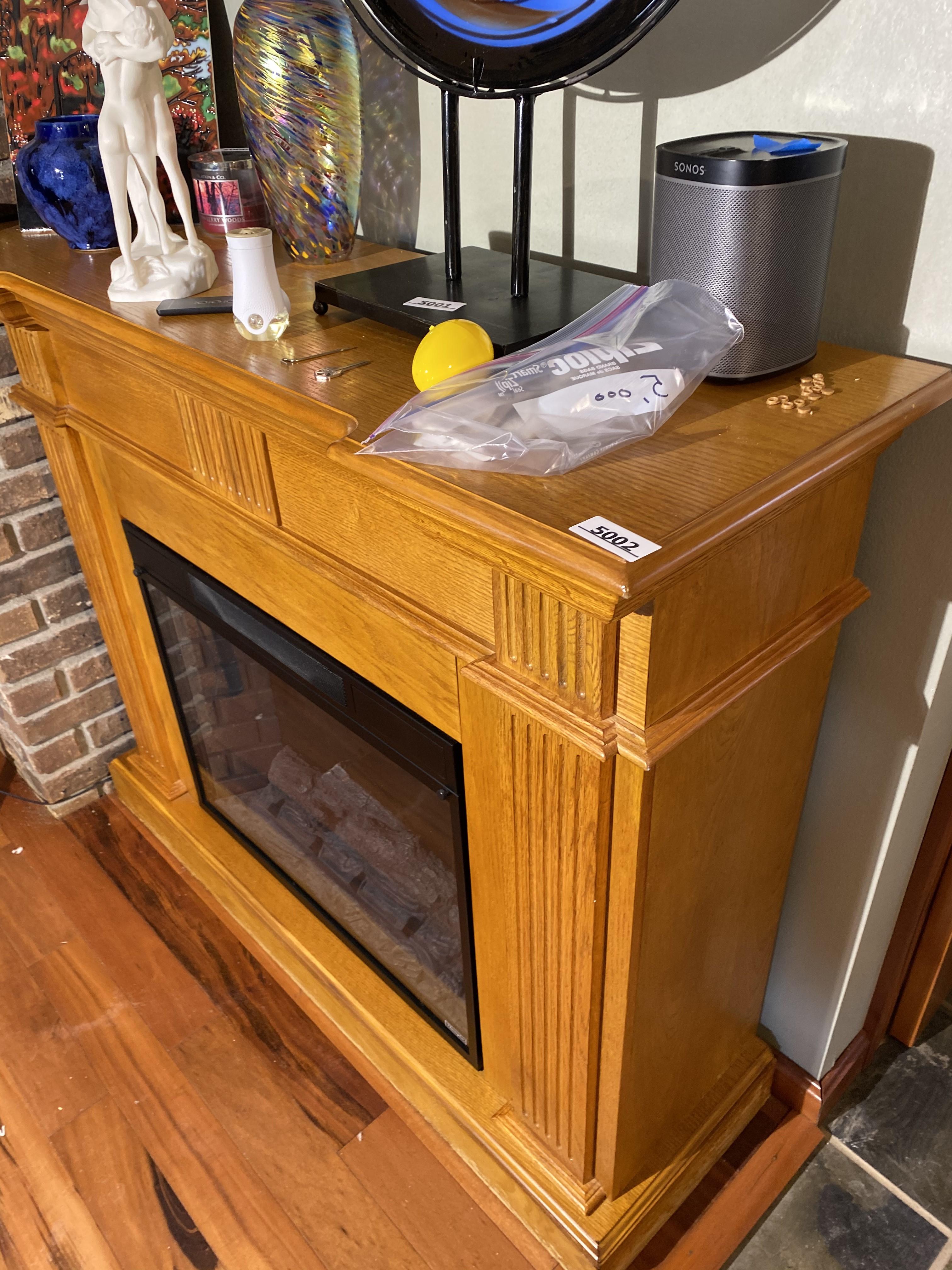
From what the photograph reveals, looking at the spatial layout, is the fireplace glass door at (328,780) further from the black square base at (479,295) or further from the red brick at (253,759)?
the black square base at (479,295)

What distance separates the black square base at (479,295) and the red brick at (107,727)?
1.10 m

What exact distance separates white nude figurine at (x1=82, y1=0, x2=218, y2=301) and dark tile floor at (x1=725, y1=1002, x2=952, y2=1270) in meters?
1.37

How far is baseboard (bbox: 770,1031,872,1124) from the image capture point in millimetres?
1285

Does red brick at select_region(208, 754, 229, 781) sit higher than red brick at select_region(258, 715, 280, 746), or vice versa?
red brick at select_region(258, 715, 280, 746)

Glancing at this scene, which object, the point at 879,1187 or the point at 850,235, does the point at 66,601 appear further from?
the point at 879,1187

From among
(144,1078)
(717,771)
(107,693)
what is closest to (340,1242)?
(144,1078)

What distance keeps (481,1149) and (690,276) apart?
3.55 feet

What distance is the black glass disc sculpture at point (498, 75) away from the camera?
2.56 feet

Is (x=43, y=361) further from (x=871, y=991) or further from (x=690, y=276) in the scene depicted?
(x=871, y=991)

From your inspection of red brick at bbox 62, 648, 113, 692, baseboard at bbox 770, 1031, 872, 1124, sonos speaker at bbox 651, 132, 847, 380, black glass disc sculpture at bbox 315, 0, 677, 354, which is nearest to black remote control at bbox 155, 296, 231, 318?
black glass disc sculpture at bbox 315, 0, 677, 354

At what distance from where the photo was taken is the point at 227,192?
122cm

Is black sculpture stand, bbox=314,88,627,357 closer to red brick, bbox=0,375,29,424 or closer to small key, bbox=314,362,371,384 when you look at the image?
small key, bbox=314,362,371,384

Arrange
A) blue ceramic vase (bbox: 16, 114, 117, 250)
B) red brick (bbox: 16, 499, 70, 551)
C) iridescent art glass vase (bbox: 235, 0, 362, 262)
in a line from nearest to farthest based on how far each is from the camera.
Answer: iridescent art glass vase (bbox: 235, 0, 362, 262)
blue ceramic vase (bbox: 16, 114, 117, 250)
red brick (bbox: 16, 499, 70, 551)

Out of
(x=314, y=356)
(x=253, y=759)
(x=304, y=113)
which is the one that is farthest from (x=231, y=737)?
(x=304, y=113)
